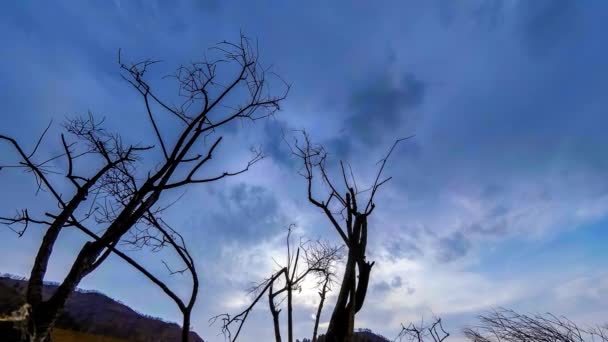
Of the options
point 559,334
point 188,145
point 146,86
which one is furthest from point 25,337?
point 559,334

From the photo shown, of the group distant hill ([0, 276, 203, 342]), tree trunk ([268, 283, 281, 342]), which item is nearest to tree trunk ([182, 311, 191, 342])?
tree trunk ([268, 283, 281, 342])

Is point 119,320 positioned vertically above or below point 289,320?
above

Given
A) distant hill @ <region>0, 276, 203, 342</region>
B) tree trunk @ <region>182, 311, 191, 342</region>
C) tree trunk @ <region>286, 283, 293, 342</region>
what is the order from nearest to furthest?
tree trunk @ <region>182, 311, 191, 342</region>
tree trunk @ <region>286, 283, 293, 342</region>
distant hill @ <region>0, 276, 203, 342</region>

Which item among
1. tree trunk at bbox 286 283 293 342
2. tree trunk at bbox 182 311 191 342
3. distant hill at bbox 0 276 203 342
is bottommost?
tree trunk at bbox 182 311 191 342

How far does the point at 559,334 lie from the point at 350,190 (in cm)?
703

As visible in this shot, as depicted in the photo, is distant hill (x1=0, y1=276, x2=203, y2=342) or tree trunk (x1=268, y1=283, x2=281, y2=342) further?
distant hill (x1=0, y1=276, x2=203, y2=342)

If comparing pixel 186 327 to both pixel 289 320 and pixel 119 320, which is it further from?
pixel 119 320

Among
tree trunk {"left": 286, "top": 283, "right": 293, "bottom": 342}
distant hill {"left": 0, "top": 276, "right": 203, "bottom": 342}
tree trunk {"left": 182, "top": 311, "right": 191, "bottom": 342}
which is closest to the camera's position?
tree trunk {"left": 182, "top": 311, "right": 191, "bottom": 342}

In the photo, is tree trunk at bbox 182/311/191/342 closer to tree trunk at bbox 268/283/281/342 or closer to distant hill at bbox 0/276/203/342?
tree trunk at bbox 268/283/281/342

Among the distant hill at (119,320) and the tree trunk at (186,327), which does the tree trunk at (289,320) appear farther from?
the distant hill at (119,320)

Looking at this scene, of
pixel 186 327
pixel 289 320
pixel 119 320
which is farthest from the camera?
pixel 119 320

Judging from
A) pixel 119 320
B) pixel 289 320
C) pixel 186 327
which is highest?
pixel 119 320

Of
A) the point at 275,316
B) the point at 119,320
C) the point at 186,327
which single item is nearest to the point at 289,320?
the point at 275,316

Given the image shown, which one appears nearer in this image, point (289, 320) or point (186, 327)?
point (186, 327)
